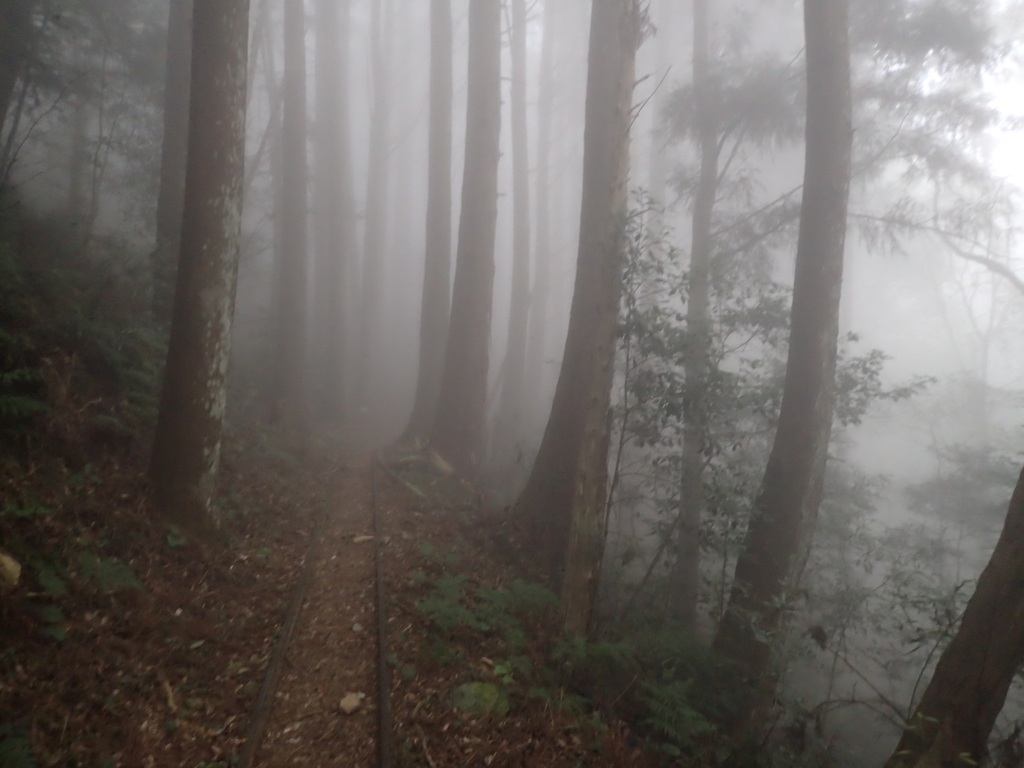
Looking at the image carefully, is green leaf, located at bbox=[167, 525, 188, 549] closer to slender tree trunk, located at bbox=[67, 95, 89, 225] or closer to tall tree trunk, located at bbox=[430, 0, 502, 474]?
tall tree trunk, located at bbox=[430, 0, 502, 474]

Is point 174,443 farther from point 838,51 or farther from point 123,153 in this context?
point 123,153

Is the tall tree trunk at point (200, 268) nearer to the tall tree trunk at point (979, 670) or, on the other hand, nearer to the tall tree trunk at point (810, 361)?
the tall tree trunk at point (810, 361)

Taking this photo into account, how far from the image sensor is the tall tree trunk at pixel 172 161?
10.3 m

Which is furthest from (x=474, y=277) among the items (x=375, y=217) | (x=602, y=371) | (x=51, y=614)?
(x=375, y=217)

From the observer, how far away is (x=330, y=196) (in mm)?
24438

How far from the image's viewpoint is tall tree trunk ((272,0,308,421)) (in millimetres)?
17547

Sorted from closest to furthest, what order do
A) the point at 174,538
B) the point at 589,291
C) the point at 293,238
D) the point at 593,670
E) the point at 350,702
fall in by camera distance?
the point at 350,702, the point at 593,670, the point at 174,538, the point at 589,291, the point at 293,238

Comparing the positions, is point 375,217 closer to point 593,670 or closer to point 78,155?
point 78,155

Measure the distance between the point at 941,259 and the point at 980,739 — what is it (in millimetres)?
28481

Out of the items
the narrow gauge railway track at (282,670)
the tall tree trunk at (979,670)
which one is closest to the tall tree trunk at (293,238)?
the narrow gauge railway track at (282,670)

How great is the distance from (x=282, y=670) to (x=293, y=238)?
49.6 feet

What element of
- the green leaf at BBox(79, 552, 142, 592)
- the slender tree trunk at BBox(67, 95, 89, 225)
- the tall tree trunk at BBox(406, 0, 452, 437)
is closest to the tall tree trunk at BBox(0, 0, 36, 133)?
the slender tree trunk at BBox(67, 95, 89, 225)

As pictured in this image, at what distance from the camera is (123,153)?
51.6 ft

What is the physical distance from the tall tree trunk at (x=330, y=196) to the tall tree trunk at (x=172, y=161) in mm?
12034
